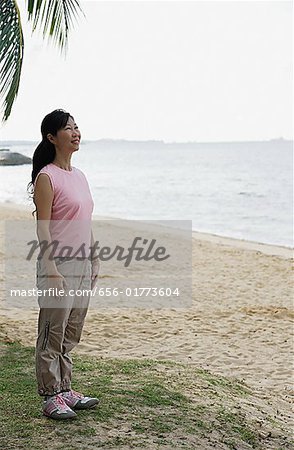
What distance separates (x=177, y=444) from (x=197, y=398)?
1.01 metres

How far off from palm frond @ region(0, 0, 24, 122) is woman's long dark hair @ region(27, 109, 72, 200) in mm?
1942

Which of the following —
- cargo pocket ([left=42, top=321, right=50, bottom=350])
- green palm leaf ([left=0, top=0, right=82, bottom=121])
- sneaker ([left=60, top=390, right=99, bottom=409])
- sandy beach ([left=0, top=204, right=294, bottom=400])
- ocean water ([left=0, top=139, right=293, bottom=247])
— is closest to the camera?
cargo pocket ([left=42, top=321, right=50, bottom=350])

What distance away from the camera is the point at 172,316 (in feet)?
25.2

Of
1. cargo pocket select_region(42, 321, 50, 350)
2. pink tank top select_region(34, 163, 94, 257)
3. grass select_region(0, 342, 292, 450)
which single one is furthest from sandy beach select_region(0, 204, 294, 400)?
pink tank top select_region(34, 163, 94, 257)

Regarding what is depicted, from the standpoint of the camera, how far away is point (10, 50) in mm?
5285

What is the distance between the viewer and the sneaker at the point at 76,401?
3.77 metres

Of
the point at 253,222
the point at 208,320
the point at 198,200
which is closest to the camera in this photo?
the point at 208,320

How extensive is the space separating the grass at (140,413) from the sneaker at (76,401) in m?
0.05

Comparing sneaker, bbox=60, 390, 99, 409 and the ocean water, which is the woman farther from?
the ocean water

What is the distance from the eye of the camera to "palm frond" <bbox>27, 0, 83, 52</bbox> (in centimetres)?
521

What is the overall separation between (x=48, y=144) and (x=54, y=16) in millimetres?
2246

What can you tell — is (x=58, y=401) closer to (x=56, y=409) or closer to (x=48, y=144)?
(x=56, y=409)

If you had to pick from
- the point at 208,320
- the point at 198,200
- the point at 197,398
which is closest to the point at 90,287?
the point at 197,398

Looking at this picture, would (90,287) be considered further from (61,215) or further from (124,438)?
(124,438)
